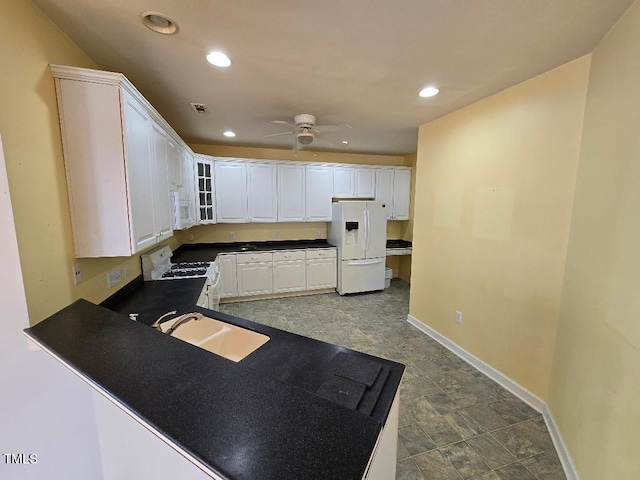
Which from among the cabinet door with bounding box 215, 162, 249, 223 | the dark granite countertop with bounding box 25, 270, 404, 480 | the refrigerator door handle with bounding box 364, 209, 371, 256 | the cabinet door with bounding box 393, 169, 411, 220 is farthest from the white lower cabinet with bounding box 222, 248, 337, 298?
the dark granite countertop with bounding box 25, 270, 404, 480

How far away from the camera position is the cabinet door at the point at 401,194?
205 inches

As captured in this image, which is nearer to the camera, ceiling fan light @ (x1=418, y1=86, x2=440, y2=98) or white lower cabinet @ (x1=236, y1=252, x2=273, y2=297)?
ceiling fan light @ (x1=418, y1=86, x2=440, y2=98)

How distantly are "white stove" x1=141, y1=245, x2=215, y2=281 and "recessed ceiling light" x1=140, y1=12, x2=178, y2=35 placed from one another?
77.8 inches

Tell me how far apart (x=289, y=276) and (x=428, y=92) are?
329cm

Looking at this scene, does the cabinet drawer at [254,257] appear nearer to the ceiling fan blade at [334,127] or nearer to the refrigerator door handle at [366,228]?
the refrigerator door handle at [366,228]

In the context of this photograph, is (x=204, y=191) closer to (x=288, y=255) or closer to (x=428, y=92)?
(x=288, y=255)

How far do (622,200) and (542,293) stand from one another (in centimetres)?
99

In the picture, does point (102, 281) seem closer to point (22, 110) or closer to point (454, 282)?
point (22, 110)

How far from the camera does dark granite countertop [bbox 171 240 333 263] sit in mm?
3848

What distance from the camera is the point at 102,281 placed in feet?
6.21

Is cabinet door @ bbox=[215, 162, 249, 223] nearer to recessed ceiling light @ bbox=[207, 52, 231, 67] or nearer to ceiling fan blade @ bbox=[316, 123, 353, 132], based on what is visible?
ceiling fan blade @ bbox=[316, 123, 353, 132]

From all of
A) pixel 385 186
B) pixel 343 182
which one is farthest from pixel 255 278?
pixel 385 186

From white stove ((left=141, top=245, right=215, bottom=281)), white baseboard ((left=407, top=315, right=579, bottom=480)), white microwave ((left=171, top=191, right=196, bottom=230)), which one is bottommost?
white baseboard ((left=407, top=315, right=579, bottom=480))

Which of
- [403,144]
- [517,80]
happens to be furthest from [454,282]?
[403,144]
